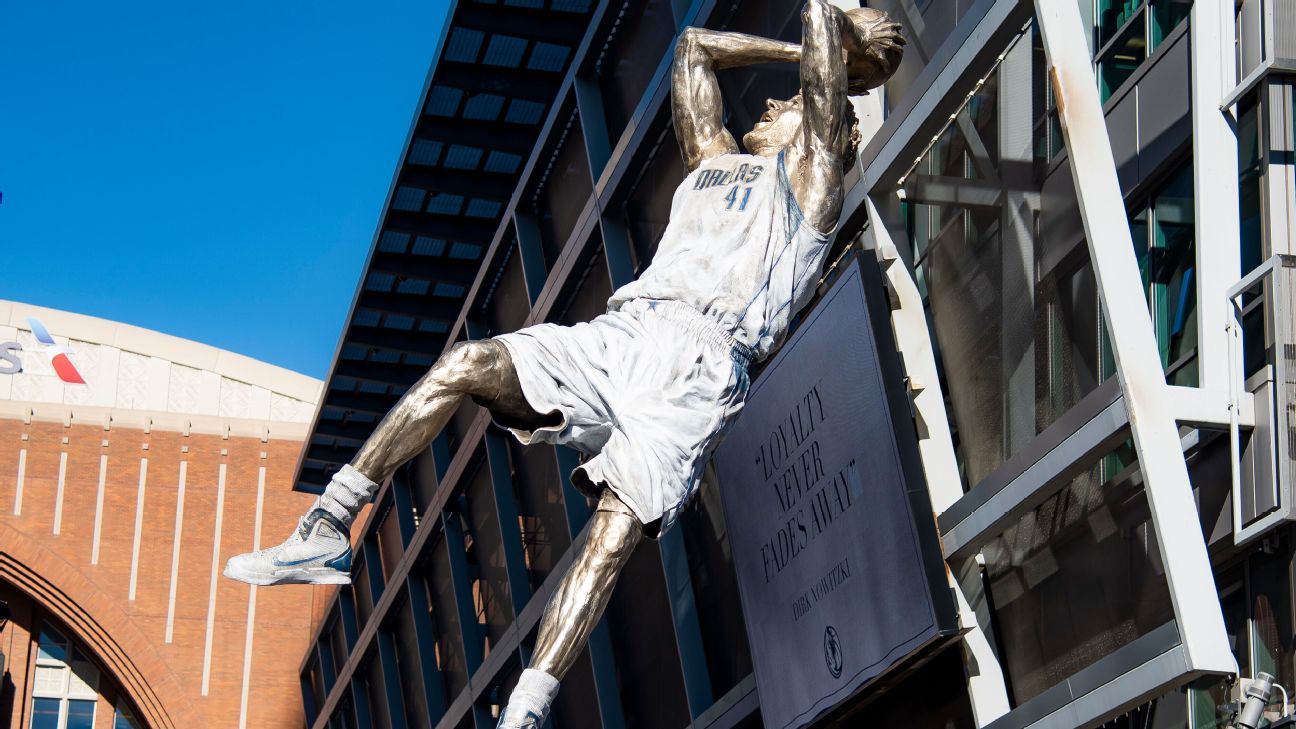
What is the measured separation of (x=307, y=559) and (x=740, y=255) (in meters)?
2.26

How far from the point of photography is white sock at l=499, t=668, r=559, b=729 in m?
6.23

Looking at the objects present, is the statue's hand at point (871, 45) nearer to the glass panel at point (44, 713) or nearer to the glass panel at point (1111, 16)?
the glass panel at point (1111, 16)

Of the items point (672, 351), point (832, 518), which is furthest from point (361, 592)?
point (672, 351)

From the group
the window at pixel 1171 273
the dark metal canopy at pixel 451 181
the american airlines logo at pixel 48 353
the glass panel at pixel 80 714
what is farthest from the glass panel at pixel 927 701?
the american airlines logo at pixel 48 353

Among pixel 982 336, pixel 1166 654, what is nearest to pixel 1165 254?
pixel 982 336

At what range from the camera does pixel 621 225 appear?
701 inches

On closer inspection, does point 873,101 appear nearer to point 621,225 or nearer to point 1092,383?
point 1092,383

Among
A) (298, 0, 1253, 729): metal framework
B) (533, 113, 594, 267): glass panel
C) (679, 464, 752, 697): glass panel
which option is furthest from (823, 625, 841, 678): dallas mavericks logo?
(533, 113, 594, 267): glass panel

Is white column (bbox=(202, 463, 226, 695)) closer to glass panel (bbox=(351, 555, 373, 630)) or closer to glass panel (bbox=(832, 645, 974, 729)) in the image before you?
glass panel (bbox=(351, 555, 373, 630))

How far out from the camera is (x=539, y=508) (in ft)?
67.2

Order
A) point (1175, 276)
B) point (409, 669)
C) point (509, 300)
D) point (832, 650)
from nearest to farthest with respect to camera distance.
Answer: point (1175, 276) → point (832, 650) → point (509, 300) → point (409, 669)

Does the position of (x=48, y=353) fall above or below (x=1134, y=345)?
above

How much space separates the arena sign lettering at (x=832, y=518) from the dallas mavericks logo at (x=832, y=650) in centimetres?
1

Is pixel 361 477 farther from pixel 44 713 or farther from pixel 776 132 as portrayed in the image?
pixel 44 713
